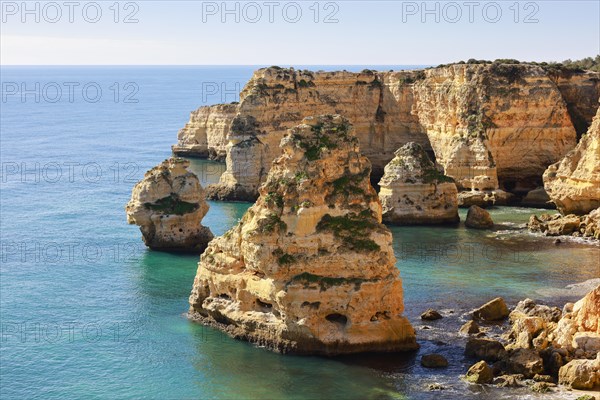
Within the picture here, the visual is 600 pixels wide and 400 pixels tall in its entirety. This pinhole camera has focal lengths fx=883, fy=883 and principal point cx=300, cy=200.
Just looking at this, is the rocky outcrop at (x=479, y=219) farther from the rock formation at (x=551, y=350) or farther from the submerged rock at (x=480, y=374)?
the submerged rock at (x=480, y=374)

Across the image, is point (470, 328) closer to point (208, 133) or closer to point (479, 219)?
point (479, 219)

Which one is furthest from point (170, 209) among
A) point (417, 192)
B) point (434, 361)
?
point (434, 361)

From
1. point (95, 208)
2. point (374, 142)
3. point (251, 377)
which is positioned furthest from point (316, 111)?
point (251, 377)

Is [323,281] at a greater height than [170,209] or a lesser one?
lesser

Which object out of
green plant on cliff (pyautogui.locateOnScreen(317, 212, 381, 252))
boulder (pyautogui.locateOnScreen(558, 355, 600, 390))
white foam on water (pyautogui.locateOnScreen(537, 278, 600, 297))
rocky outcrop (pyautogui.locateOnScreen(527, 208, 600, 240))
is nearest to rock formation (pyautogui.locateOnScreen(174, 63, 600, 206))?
rocky outcrop (pyautogui.locateOnScreen(527, 208, 600, 240))

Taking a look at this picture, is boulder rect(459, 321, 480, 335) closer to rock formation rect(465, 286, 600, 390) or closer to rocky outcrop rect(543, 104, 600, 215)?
rock formation rect(465, 286, 600, 390)

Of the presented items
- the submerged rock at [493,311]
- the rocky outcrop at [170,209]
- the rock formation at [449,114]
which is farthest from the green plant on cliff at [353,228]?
the rock formation at [449,114]
